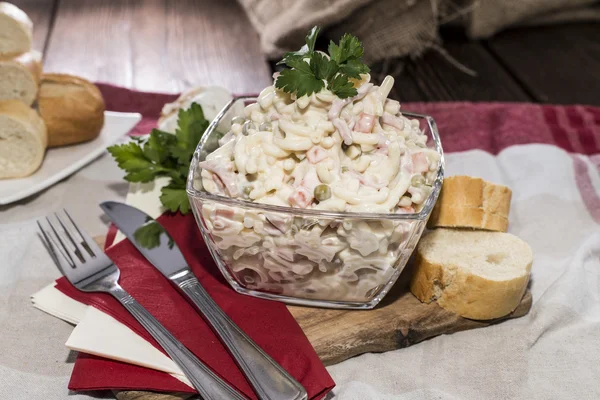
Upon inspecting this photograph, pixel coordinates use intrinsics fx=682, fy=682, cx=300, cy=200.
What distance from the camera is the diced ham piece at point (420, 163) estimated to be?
1896mm

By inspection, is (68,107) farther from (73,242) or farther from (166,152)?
(73,242)

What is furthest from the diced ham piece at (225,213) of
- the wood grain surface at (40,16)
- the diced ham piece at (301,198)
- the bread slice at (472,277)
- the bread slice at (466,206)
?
the wood grain surface at (40,16)

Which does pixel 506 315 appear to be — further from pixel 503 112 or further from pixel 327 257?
pixel 503 112

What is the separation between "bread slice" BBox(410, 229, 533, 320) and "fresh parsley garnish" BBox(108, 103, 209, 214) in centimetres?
91

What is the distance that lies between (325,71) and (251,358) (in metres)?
0.80

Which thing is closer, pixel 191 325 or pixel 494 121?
pixel 191 325

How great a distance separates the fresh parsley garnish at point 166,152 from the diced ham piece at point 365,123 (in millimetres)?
823

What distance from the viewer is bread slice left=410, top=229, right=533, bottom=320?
2.00 m

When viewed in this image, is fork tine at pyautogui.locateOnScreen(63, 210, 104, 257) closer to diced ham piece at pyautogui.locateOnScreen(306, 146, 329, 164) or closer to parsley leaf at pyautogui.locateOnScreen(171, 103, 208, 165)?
parsley leaf at pyautogui.locateOnScreen(171, 103, 208, 165)

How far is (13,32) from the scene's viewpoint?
2785 mm

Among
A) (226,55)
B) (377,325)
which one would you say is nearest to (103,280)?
(377,325)

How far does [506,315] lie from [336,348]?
0.56 m

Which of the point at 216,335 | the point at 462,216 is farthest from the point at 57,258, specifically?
the point at 462,216

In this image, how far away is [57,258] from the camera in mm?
2164
